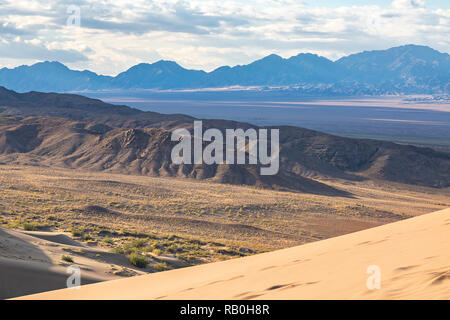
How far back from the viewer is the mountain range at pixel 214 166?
52.8m

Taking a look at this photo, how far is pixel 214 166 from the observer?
53.5 meters

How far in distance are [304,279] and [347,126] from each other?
155 metres

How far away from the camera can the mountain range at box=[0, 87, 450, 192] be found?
173 ft

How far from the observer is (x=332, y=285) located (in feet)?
24.2

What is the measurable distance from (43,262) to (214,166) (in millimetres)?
42275

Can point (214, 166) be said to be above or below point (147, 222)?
above

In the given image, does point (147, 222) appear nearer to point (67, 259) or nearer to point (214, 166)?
point (67, 259)

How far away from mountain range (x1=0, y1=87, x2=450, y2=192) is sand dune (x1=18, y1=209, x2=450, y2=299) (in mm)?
39006

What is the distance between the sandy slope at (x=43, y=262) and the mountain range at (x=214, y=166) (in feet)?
118
